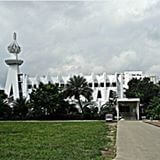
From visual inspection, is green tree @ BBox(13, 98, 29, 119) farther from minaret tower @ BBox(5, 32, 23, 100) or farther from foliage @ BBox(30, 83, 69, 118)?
minaret tower @ BBox(5, 32, 23, 100)

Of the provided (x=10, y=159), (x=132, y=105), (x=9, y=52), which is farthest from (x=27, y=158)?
(x=9, y=52)

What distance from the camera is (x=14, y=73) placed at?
115562 mm

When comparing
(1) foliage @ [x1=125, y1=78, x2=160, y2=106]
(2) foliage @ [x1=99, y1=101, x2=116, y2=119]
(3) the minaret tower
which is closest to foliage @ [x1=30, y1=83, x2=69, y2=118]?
(2) foliage @ [x1=99, y1=101, x2=116, y2=119]

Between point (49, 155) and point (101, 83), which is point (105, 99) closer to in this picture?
point (101, 83)

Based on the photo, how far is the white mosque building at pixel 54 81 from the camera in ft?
364

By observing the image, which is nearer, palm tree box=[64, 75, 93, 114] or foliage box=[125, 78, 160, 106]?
foliage box=[125, 78, 160, 106]

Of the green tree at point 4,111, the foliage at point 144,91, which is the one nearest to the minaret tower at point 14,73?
the green tree at point 4,111

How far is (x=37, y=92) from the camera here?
295ft

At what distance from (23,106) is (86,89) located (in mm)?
14008

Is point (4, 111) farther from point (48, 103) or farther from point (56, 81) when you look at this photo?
point (56, 81)

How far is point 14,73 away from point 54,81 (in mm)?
11386

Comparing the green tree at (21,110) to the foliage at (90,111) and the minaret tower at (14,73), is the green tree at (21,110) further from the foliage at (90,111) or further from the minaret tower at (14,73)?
the minaret tower at (14,73)

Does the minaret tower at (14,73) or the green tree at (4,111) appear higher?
the minaret tower at (14,73)

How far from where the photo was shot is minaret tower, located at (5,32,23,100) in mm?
113812
